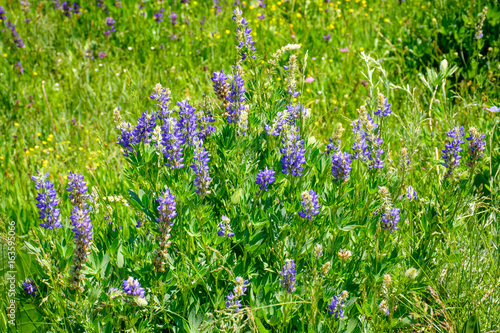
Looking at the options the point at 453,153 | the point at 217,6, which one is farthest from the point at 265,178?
the point at 217,6

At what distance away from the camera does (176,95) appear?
13.5 feet

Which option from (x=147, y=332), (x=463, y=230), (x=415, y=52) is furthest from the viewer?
(x=415, y=52)

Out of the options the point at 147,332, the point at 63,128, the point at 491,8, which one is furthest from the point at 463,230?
the point at 63,128

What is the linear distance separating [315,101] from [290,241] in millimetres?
2237

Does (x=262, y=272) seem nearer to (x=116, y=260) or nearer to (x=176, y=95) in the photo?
(x=116, y=260)

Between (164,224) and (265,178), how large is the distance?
0.46m

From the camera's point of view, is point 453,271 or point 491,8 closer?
point 453,271

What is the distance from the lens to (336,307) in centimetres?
180

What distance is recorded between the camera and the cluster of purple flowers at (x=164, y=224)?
1.71 metres

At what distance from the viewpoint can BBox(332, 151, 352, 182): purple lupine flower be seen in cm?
186

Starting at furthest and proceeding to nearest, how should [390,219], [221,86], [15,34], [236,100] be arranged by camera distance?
[15,34] < [221,86] < [236,100] < [390,219]

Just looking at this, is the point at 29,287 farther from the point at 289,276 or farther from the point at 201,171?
the point at 289,276

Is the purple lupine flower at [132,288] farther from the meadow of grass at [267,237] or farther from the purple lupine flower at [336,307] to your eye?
the purple lupine flower at [336,307]

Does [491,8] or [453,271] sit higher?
[491,8]
